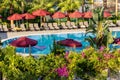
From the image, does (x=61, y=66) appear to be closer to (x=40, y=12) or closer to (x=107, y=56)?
(x=107, y=56)

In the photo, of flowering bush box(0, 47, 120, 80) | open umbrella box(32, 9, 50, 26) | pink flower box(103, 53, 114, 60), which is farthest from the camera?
open umbrella box(32, 9, 50, 26)

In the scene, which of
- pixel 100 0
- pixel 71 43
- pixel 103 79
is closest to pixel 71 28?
pixel 71 43

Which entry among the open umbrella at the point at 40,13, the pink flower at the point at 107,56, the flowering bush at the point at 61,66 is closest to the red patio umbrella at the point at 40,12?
the open umbrella at the point at 40,13

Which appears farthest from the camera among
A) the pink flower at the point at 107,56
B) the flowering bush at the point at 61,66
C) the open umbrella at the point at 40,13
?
the open umbrella at the point at 40,13

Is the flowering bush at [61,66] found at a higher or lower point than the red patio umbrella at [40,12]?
lower

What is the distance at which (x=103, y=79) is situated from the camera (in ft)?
46.2

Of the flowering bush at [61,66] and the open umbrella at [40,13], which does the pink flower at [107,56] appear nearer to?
the flowering bush at [61,66]

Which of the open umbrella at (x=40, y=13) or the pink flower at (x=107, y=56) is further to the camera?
the open umbrella at (x=40, y=13)

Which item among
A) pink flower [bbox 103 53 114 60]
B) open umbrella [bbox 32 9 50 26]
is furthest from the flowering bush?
open umbrella [bbox 32 9 50 26]

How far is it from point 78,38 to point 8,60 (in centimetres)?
1521

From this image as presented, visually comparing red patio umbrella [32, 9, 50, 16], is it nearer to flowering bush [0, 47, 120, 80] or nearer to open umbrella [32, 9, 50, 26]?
open umbrella [32, 9, 50, 26]

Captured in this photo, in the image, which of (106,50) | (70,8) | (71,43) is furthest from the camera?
(70,8)

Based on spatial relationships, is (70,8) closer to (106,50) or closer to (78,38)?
(78,38)

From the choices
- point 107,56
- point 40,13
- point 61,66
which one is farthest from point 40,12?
point 61,66
